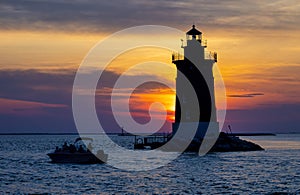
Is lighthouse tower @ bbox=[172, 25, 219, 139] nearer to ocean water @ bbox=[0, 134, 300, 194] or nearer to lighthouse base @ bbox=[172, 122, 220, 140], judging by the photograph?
lighthouse base @ bbox=[172, 122, 220, 140]

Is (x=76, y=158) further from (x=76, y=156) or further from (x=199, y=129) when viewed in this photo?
(x=199, y=129)

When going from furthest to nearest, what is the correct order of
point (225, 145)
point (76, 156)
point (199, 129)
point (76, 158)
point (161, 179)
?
point (225, 145) → point (199, 129) → point (76, 158) → point (76, 156) → point (161, 179)

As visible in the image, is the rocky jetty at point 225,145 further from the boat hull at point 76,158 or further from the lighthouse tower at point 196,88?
the boat hull at point 76,158

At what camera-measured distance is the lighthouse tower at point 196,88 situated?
236ft

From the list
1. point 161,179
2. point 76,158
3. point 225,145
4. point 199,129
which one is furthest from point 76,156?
point 225,145

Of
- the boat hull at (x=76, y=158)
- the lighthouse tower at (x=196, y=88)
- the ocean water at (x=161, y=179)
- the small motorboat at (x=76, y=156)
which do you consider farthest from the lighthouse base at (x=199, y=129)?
the boat hull at (x=76, y=158)

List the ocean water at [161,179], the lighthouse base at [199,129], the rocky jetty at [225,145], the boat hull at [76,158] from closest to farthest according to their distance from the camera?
the ocean water at [161,179] → the boat hull at [76,158] → the lighthouse base at [199,129] → the rocky jetty at [225,145]

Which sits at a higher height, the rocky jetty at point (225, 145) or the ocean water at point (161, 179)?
the rocky jetty at point (225, 145)

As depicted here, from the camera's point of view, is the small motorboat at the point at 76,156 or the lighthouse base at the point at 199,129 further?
the lighthouse base at the point at 199,129

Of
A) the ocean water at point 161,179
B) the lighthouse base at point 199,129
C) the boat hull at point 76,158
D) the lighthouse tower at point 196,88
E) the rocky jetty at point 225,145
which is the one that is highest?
the lighthouse tower at point 196,88

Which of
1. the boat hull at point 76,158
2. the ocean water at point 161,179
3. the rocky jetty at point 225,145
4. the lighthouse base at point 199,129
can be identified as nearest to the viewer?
the ocean water at point 161,179

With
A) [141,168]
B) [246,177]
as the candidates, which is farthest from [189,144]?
[246,177]

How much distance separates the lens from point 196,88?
72.9m

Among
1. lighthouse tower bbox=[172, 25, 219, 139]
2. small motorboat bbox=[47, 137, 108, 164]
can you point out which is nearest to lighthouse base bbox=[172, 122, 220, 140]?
lighthouse tower bbox=[172, 25, 219, 139]
